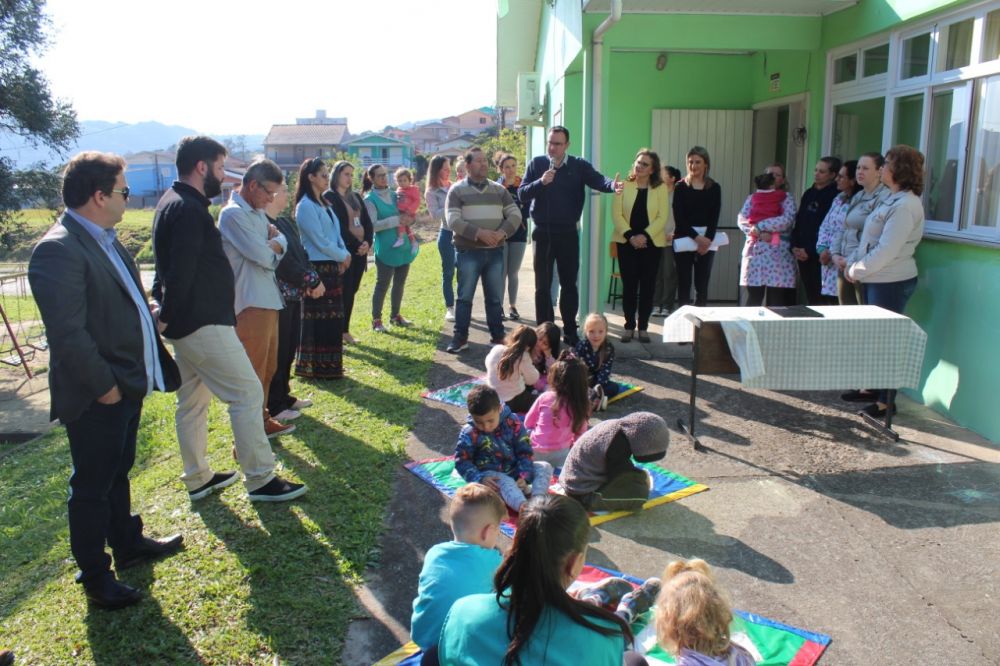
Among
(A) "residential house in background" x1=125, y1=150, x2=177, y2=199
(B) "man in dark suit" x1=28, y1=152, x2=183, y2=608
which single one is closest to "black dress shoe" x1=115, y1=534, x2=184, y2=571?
(B) "man in dark suit" x1=28, y1=152, x2=183, y2=608

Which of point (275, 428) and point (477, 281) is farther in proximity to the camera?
point (477, 281)

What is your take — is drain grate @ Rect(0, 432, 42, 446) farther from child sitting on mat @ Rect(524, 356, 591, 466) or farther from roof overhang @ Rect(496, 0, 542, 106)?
roof overhang @ Rect(496, 0, 542, 106)

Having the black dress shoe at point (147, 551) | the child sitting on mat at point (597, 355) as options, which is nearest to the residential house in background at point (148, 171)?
the child sitting on mat at point (597, 355)

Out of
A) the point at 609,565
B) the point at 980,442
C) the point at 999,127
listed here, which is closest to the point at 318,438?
the point at 609,565

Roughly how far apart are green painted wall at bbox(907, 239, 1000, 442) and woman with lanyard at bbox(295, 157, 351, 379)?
195 inches

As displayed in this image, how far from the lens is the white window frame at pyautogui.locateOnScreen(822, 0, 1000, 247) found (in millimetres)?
5746

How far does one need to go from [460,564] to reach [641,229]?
5783 millimetres

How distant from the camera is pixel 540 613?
215 cm

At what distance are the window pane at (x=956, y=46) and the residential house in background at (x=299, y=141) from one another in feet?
294

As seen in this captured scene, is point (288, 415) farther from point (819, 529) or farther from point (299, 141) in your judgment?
point (299, 141)

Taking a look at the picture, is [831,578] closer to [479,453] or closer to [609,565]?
[609,565]

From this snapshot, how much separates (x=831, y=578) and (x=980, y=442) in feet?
8.34

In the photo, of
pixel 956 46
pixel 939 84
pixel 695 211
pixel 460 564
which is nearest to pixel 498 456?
pixel 460 564

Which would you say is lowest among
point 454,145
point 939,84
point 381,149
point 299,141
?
point 939,84
